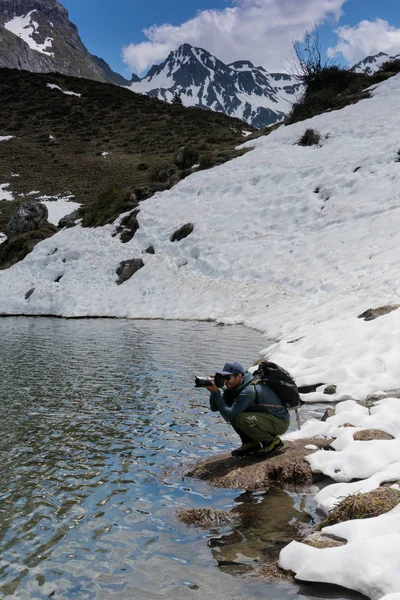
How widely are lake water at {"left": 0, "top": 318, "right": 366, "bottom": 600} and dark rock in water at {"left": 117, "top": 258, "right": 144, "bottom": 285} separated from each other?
59.3ft

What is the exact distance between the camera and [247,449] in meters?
8.53

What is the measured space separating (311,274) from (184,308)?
6.60 metres

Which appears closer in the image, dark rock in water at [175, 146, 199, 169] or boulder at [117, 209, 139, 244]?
boulder at [117, 209, 139, 244]

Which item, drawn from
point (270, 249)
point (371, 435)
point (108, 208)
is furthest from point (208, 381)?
point (108, 208)

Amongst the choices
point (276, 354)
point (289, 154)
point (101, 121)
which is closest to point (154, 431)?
point (276, 354)

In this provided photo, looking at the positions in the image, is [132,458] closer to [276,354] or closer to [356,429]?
[356,429]

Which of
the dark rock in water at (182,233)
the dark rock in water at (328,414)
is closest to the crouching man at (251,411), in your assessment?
the dark rock in water at (328,414)

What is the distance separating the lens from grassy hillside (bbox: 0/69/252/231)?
54.6 metres

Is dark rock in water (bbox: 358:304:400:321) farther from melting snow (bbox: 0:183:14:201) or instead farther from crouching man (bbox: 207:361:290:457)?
melting snow (bbox: 0:183:14:201)

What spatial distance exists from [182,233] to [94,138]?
4835 cm

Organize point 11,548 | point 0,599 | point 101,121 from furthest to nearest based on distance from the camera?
1. point 101,121
2. point 11,548
3. point 0,599

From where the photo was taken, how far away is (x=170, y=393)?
1263cm

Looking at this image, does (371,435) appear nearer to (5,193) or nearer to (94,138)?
(5,193)

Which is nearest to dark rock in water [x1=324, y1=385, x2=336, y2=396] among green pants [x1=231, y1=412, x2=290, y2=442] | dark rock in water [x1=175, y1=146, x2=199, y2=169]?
green pants [x1=231, y1=412, x2=290, y2=442]
